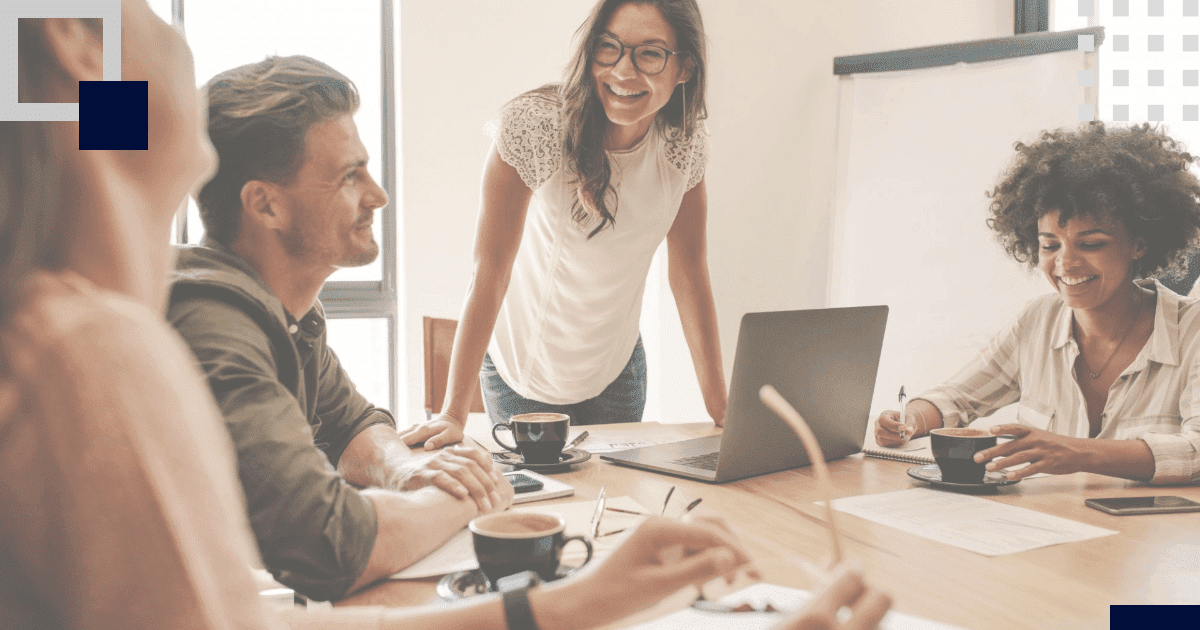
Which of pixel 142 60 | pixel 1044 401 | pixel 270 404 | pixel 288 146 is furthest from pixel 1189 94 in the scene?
pixel 142 60

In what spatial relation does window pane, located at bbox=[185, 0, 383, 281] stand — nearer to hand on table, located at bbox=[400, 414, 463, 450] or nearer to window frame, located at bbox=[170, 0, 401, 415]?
window frame, located at bbox=[170, 0, 401, 415]

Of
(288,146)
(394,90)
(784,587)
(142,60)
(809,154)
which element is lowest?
(784,587)

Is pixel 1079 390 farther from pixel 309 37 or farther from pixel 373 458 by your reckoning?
pixel 309 37

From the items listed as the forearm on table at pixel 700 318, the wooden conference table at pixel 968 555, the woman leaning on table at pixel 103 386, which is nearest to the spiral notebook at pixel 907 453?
the wooden conference table at pixel 968 555

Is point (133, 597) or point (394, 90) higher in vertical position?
point (394, 90)

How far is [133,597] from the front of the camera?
Answer: 12.7 inches

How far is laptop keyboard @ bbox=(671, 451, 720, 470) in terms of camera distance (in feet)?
4.54

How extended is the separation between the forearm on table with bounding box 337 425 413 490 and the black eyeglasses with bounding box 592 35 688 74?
0.91 meters

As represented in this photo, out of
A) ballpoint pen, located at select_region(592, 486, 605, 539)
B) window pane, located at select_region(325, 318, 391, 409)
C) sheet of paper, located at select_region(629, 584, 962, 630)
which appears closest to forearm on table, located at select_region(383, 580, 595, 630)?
sheet of paper, located at select_region(629, 584, 962, 630)

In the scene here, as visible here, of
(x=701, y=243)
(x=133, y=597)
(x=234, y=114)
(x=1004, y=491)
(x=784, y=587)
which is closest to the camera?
(x=133, y=597)

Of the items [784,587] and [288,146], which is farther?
[288,146]

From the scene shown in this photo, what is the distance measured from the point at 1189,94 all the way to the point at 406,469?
10.6 ft

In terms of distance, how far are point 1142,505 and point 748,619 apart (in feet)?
2.35

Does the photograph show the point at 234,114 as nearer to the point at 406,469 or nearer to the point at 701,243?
the point at 406,469
